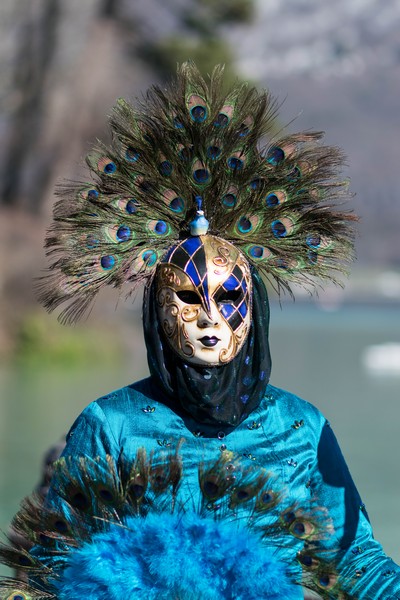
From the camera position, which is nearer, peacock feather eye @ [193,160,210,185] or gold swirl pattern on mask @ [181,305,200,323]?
gold swirl pattern on mask @ [181,305,200,323]

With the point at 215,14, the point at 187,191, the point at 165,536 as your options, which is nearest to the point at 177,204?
the point at 187,191

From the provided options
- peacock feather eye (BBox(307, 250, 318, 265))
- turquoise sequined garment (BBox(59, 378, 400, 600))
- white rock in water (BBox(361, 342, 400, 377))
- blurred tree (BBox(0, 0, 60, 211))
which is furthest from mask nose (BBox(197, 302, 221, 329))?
blurred tree (BBox(0, 0, 60, 211))

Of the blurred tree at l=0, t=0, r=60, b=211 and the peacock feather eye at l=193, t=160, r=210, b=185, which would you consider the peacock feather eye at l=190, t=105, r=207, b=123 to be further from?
the blurred tree at l=0, t=0, r=60, b=211

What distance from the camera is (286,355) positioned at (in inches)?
673

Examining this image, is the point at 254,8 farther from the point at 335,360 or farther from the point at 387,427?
the point at 387,427

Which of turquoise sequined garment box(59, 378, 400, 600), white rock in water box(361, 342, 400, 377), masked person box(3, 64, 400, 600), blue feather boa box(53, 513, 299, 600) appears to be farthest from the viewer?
white rock in water box(361, 342, 400, 377)

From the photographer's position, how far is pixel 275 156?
9.25 ft

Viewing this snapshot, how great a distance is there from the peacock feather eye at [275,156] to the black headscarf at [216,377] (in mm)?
301

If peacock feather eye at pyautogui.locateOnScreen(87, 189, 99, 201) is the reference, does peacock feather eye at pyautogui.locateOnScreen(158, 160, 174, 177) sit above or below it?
above

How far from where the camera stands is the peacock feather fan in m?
2.79

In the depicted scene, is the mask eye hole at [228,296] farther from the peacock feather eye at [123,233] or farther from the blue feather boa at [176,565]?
the blue feather boa at [176,565]

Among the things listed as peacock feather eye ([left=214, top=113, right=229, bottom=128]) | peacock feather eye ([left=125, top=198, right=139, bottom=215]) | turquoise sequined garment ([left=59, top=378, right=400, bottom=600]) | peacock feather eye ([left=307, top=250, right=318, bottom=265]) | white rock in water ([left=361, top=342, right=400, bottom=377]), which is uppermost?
peacock feather eye ([left=214, top=113, right=229, bottom=128])

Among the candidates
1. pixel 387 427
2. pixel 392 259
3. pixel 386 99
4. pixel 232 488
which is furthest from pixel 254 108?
pixel 386 99

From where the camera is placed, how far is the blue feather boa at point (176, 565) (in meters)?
2.27
